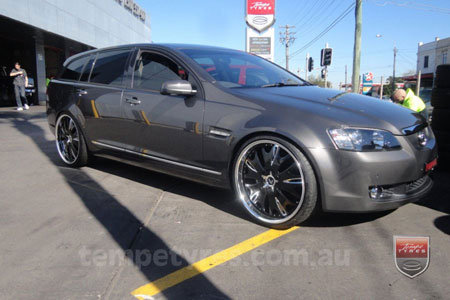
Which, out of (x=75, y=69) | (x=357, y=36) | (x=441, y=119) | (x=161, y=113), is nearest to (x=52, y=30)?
(x=357, y=36)

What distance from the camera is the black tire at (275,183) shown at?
2.77m

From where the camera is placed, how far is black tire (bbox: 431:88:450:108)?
4.54 m

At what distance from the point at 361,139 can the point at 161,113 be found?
1.88 m

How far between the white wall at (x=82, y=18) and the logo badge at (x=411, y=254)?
14.7m

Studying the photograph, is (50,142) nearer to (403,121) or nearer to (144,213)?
(144,213)

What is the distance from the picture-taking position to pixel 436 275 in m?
2.30

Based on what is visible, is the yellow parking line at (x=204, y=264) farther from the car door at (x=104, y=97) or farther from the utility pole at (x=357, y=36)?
the utility pole at (x=357, y=36)

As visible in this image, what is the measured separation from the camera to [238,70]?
3.77m

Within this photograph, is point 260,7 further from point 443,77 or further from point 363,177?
point 363,177

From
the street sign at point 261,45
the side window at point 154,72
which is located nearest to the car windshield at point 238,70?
the side window at point 154,72

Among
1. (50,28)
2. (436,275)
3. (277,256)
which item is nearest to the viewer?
(436,275)

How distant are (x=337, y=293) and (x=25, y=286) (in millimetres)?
1865

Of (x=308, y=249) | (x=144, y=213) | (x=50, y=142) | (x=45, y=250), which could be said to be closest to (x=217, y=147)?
(x=144, y=213)

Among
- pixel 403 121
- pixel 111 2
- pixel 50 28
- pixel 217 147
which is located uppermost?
pixel 111 2
